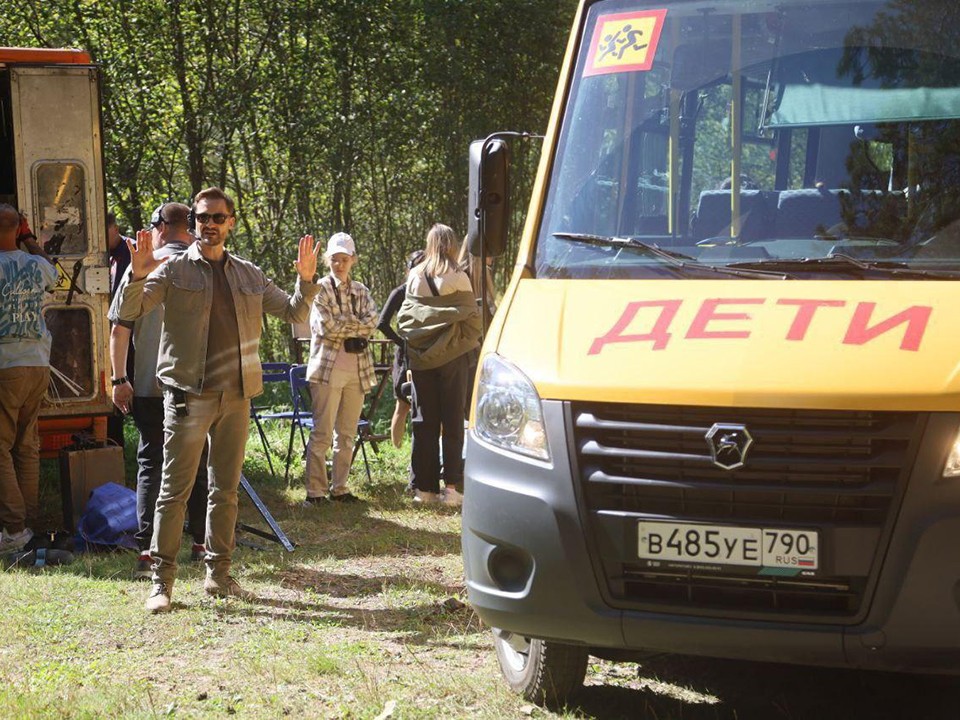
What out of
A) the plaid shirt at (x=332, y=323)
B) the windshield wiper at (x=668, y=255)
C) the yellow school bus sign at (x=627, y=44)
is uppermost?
the yellow school bus sign at (x=627, y=44)

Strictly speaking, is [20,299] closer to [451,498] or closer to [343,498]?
[343,498]

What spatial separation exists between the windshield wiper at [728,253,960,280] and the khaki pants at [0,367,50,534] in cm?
529

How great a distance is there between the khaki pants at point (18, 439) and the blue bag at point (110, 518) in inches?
15.5

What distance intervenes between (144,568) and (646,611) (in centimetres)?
423

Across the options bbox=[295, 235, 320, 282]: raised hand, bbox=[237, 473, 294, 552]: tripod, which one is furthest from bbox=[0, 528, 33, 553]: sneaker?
bbox=[295, 235, 320, 282]: raised hand

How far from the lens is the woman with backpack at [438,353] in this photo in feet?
34.3

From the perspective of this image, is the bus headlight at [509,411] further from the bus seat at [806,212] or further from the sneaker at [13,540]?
the sneaker at [13,540]

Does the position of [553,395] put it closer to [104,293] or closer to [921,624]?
[921,624]

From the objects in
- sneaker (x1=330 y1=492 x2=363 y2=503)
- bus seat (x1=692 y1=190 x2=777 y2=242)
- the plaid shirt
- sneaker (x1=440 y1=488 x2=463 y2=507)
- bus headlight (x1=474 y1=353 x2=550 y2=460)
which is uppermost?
bus seat (x1=692 y1=190 x2=777 y2=242)

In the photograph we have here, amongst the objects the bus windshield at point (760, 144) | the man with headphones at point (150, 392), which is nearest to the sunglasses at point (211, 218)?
the man with headphones at point (150, 392)

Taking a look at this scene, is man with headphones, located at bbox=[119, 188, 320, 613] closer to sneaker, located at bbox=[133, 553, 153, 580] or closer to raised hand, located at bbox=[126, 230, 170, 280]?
raised hand, located at bbox=[126, 230, 170, 280]

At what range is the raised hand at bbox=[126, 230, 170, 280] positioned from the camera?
22.5 feet

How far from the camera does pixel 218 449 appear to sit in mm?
7164

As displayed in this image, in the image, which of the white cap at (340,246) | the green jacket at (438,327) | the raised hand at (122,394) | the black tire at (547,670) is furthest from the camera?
the white cap at (340,246)
